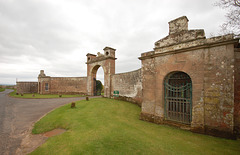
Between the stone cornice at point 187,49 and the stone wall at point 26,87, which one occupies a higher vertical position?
the stone cornice at point 187,49

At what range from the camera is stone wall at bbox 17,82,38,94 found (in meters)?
24.3

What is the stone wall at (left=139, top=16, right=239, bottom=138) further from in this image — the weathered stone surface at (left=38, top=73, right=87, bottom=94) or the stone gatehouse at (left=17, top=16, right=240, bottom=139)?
the weathered stone surface at (left=38, top=73, right=87, bottom=94)

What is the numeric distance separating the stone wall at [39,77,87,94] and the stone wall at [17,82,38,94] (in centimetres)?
473

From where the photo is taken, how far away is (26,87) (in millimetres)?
24766

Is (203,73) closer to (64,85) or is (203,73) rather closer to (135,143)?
(135,143)

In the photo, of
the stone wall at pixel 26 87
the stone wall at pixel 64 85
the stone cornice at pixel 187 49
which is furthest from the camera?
the stone wall at pixel 26 87

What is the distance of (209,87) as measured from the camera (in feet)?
14.0

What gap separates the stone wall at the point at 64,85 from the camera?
65.2ft

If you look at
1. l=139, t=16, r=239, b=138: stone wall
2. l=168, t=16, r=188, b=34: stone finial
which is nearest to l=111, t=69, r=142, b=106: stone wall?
l=139, t=16, r=239, b=138: stone wall

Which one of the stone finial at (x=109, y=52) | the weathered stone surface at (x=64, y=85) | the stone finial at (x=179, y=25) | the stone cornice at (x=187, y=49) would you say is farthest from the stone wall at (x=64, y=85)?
the stone finial at (x=179, y=25)

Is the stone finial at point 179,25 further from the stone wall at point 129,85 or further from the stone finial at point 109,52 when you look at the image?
the stone finial at point 109,52

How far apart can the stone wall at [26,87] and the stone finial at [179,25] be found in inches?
1221

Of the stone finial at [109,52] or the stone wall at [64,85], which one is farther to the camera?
the stone wall at [64,85]

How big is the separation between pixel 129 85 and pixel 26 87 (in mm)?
26431
